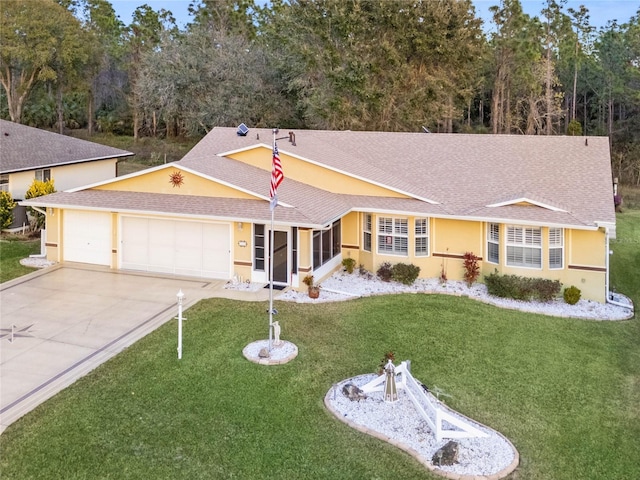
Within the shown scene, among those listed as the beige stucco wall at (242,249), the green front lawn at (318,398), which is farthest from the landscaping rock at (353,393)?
the beige stucco wall at (242,249)

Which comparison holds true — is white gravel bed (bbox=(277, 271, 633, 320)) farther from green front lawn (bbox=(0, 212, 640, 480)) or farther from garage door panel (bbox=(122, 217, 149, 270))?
garage door panel (bbox=(122, 217, 149, 270))

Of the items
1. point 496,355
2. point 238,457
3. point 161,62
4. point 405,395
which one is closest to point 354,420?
point 405,395

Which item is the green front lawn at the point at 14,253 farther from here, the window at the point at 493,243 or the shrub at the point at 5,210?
the window at the point at 493,243

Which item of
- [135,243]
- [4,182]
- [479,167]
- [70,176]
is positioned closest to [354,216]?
[479,167]

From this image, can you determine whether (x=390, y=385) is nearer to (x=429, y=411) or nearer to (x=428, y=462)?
(x=429, y=411)

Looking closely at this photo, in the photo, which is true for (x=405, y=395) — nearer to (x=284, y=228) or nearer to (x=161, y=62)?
(x=284, y=228)

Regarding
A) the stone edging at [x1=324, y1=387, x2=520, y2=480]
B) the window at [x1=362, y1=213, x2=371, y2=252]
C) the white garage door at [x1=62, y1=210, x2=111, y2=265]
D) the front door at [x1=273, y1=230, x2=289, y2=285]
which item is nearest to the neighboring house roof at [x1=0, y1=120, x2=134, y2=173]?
the white garage door at [x1=62, y1=210, x2=111, y2=265]
